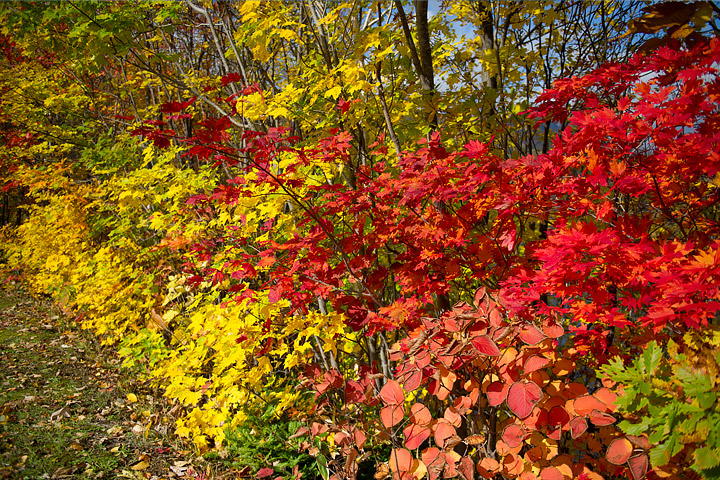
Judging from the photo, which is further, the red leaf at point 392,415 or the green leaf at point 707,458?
the red leaf at point 392,415

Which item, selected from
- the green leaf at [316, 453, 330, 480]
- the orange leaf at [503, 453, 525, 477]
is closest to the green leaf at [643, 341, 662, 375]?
the orange leaf at [503, 453, 525, 477]

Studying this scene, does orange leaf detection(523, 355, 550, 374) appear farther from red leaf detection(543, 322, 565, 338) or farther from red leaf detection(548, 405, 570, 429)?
red leaf detection(548, 405, 570, 429)

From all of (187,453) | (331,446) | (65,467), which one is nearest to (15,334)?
(65,467)

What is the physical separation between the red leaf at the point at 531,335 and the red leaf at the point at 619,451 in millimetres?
388

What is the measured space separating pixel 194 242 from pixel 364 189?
6.98 ft

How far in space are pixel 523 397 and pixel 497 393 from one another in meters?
0.15

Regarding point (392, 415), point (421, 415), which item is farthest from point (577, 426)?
point (392, 415)

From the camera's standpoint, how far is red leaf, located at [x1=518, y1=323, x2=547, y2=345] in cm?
147

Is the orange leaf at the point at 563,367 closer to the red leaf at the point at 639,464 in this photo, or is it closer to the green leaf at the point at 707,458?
the red leaf at the point at 639,464

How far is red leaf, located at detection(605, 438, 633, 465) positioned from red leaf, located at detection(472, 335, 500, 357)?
45 centimetres

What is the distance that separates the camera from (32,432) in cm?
367

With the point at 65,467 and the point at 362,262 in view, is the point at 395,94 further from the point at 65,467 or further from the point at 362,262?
the point at 65,467

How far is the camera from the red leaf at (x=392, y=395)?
1737 millimetres

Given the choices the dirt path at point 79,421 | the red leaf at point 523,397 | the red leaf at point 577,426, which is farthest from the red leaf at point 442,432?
the dirt path at point 79,421
